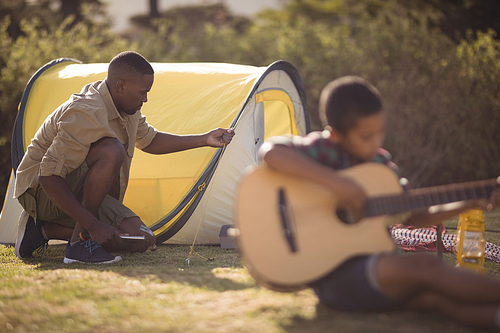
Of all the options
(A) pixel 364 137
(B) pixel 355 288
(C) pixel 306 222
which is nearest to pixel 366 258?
(B) pixel 355 288

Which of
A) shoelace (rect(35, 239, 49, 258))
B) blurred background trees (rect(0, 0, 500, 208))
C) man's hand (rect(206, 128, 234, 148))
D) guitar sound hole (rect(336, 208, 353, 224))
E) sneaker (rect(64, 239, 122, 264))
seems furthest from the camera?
blurred background trees (rect(0, 0, 500, 208))

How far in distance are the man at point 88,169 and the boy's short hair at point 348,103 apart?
1.26 m

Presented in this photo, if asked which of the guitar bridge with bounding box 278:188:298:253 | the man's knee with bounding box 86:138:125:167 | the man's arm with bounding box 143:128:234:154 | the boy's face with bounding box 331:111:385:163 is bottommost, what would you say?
the guitar bridge with bounding box 278:188:298:253

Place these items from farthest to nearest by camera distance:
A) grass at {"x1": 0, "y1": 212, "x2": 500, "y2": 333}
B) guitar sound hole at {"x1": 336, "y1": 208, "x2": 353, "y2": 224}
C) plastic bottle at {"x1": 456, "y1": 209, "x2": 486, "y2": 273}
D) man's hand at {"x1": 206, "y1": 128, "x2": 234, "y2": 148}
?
man's hand at {"x1": 206, "y1": 128, "x2": 234, "y2": 148}
plastic bottle at {"x1": 456, "y1": 209, "x2": 486, "y2": 273}
guitar sound hole at {"x1": 336, "y1": 208, "x2": 353, "y2": 224}
grass at {"x1": 0, "y1": 212, "x2": 500, "y2": 333}

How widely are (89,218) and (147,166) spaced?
0.89 m

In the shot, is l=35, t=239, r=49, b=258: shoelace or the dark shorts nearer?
the dark shorts

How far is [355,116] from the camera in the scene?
1.66 m

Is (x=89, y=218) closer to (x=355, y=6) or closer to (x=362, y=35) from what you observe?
(x=362, y=35)

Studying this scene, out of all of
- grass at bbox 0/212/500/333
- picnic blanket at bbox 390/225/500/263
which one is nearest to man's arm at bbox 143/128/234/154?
grass at bbox 0/212/500/333

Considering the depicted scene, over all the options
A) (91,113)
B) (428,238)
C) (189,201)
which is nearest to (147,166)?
(189,201)

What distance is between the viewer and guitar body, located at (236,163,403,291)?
154cm

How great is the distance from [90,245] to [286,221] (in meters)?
1.47

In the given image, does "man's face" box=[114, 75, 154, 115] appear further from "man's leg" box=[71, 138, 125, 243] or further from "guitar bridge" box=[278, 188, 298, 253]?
"guitar bridge" box=[278, 188, 298, 253]

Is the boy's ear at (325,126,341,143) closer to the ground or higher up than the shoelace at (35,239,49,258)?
higher up
